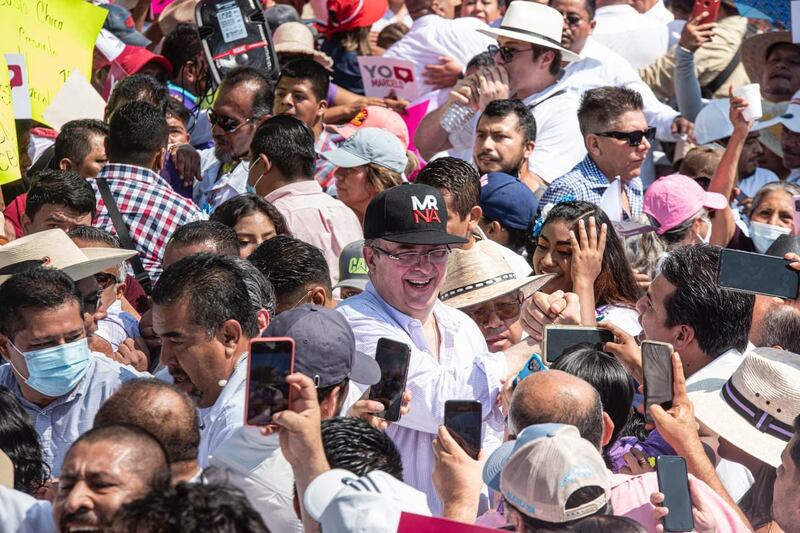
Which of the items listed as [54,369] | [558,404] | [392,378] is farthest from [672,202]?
[54,369]

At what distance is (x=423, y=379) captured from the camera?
457 centimetres

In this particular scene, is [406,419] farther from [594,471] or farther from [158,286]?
[594,471]

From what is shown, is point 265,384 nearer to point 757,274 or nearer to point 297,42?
point 757,274

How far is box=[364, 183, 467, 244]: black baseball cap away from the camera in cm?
481

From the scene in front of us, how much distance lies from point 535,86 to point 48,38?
2.98m

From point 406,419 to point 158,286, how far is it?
1001 mm

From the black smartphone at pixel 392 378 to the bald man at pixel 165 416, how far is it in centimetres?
62

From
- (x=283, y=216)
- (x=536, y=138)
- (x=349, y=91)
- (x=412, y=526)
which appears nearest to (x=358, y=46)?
(x=349, y=91)

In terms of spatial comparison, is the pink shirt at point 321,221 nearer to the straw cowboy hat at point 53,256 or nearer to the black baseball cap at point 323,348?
the straw cowboy hat at point 53,256

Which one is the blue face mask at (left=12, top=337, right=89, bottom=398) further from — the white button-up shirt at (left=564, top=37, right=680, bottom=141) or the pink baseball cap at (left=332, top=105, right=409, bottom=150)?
the white button-up shirt at (left=564, top=37, right=680, bottom=141)

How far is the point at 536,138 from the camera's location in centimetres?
785

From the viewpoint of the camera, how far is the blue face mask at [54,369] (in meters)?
4.81

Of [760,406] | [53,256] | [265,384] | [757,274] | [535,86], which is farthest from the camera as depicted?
[535,86]

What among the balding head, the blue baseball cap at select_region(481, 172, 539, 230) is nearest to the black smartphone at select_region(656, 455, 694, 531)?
the balding head
